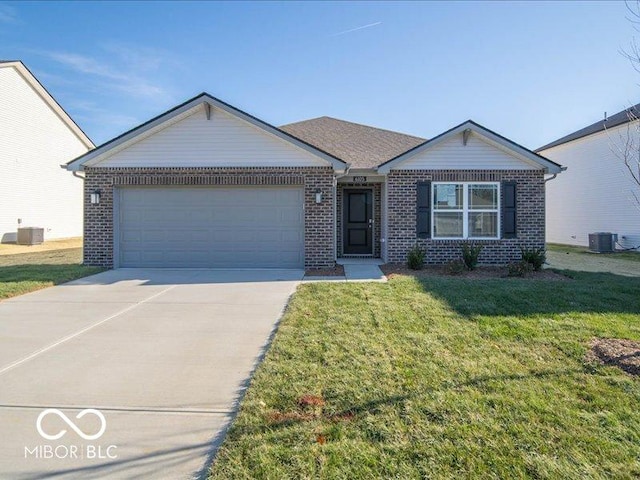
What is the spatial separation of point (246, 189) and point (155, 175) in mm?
2486

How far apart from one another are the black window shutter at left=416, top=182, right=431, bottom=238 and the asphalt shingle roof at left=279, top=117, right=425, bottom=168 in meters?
1.73

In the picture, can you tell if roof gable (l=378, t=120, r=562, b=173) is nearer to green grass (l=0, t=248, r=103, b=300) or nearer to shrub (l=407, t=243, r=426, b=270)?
shrub (l=407, t=243, r=426, b=270)

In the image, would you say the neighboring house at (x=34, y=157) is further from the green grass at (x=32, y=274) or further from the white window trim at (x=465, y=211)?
the white window trim at (x=465, y=211)

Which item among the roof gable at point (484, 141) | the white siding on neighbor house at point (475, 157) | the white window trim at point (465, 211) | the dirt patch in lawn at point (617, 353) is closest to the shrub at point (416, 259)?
the white window trim at point (465, 211)

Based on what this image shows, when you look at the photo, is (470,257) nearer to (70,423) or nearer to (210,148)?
(210,148)

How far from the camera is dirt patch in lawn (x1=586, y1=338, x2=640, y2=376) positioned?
13.7ft

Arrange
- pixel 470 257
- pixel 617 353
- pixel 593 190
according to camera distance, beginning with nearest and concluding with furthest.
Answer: pixel 617 353, pixel 470 257, pixel 593 190

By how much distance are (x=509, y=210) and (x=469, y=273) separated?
8.74 feet

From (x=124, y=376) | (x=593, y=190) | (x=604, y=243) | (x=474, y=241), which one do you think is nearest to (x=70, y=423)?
(x=124, y=376)

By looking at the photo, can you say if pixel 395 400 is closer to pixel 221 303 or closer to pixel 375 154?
pixel 221 303

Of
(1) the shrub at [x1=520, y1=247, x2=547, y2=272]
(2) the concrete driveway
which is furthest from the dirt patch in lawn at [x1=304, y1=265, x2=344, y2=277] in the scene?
(1) the shrub at [x1=520, y1=247, x2=547, y2=272]

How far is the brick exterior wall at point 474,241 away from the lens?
37.9ft

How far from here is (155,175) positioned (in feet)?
36.8

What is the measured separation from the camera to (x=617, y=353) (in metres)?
4.48
